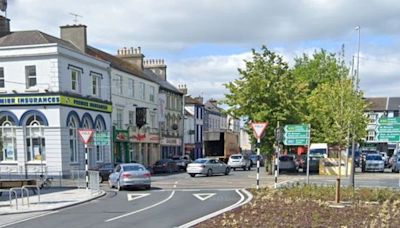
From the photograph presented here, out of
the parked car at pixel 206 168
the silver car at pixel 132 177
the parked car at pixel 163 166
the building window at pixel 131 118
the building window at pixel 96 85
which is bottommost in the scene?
the parked car at pixel 163 166

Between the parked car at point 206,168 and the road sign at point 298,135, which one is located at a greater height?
the road sign at point 298,135

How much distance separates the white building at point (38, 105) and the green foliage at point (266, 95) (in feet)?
40.2

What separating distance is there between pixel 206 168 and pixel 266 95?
7265mm

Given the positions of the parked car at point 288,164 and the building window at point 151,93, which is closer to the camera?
the parked car at point 288,164

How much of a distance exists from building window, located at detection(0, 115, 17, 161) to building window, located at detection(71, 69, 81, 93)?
17.2 feet

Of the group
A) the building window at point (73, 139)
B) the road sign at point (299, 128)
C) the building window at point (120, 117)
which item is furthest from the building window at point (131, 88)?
the road sign at point (299, 128)

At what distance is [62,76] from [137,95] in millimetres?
16411

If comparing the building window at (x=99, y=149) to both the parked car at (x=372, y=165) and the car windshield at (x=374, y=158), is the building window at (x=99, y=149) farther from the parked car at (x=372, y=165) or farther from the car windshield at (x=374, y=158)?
the car windshield at (x=374, y=158)

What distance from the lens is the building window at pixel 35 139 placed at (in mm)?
37656

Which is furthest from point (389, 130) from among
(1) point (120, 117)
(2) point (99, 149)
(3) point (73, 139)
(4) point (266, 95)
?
(1) point (120, 117)

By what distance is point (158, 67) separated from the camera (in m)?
70.1

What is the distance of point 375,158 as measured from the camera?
46406 mm

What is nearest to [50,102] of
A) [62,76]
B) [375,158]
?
[62,76]

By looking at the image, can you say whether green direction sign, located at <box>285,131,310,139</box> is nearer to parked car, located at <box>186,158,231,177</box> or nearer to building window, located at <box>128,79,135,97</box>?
parked car, located at <box>186,158,231,177</box>
